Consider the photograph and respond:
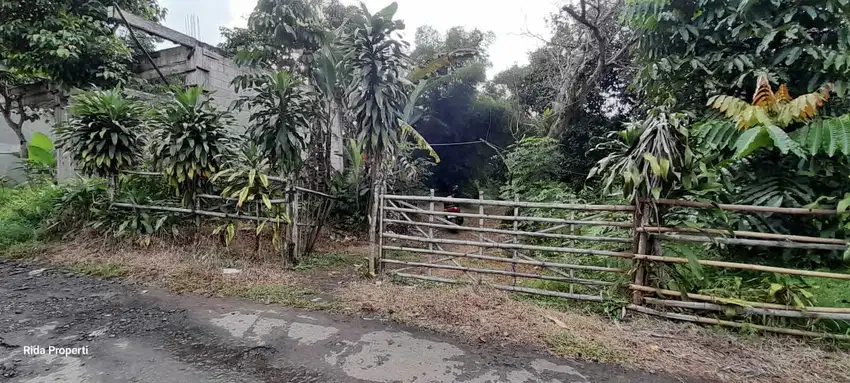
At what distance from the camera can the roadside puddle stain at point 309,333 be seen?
2771 millimetres

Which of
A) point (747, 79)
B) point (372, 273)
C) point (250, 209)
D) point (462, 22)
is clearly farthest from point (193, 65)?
point (747, 79)

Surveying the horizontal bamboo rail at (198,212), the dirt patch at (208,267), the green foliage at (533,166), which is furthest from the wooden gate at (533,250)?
the green foliage at (533,166)

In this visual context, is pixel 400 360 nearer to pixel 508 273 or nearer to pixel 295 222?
pixel 508 273

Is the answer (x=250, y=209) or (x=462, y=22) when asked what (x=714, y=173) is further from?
(x=462, y=22)

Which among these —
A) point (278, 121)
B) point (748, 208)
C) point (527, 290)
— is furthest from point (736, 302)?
point (278, 121)

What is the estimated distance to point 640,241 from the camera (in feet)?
10.2

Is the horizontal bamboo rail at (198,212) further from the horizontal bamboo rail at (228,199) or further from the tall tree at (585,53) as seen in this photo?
the tall tree at (585,53)

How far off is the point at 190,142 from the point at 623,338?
16.1 feet

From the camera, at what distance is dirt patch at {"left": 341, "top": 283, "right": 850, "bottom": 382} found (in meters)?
2.42

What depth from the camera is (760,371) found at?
7.84 feet

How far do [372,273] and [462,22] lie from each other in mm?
9621

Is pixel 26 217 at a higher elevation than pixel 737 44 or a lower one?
lower

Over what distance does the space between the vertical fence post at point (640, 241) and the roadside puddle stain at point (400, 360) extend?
164 cm

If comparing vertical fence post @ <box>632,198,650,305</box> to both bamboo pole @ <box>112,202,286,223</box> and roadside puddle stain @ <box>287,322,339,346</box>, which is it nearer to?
roadside puddle stain @ <box>287,322,339,346</box>
